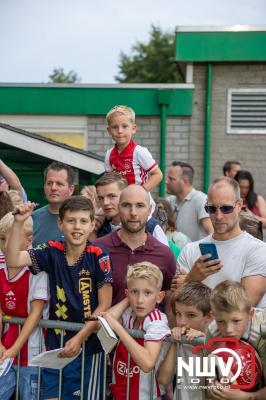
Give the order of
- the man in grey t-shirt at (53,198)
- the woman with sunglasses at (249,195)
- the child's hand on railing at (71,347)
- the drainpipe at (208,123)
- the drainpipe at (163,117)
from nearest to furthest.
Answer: the child's hand on railing at (71,347)
the man in grey t-shirt at (53,198)
the woman with sunglasses at (249,195)
the drainpipe at (163,117)
the drainpipe at (208,123)

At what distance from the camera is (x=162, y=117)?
40.4 ft

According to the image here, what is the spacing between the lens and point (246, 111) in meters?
12.7

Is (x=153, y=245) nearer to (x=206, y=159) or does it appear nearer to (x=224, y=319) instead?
(x=224, y=319)

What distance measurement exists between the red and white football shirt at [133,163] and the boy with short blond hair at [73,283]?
149 centimetres

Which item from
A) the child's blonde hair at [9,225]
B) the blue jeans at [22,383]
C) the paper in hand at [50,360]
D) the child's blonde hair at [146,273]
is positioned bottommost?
the blue jeans at [22,383]

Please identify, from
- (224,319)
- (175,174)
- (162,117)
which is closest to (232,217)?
→ (224,319)

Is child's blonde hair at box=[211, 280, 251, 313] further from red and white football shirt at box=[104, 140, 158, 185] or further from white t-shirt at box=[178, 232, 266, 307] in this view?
red and white football shirt at box=[104, 140, 158, 185]

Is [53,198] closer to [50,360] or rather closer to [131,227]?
[131,227]

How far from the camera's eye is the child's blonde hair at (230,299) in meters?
3.82

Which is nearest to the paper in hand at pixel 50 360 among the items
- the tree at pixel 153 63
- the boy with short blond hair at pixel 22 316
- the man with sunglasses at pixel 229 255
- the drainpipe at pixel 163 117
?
the boy with short blond hair at pixel 22 316

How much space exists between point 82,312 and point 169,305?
574mm

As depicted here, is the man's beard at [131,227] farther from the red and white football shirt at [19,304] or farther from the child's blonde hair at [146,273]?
the red and white football shirt at [19,304]

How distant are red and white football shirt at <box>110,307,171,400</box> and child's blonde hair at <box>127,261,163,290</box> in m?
0.20

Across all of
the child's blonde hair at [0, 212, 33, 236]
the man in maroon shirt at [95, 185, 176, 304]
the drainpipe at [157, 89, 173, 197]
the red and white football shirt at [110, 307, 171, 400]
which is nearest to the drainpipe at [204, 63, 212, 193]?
the drainpipe at [157, 89, 173, 197]
